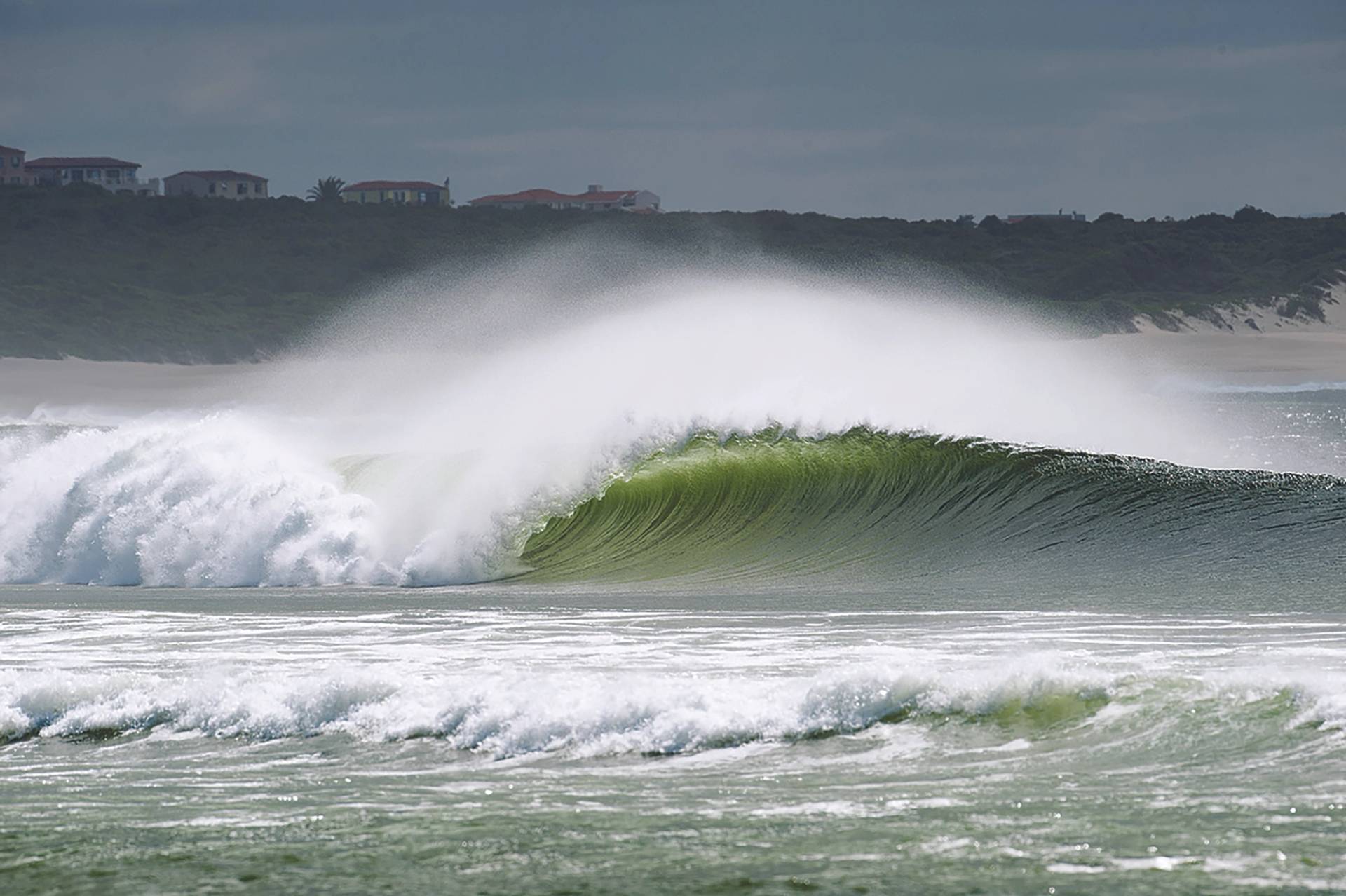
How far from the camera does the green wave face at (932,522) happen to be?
14.3 metres

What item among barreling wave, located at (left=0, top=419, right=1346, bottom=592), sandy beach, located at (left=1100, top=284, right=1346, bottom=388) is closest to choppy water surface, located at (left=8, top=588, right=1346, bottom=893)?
barreling wave, located at (left=0, top=419, right=1346, bottom=592)

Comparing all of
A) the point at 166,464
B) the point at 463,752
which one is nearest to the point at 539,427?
the point at 166,464

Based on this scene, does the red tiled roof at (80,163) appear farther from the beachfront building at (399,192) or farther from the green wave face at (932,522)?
the green wave face at (932,522)

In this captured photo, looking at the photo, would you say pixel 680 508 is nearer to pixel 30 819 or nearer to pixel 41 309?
pixel 30 819

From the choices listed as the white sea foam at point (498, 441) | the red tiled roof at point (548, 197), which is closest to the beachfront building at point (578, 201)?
the red tiled roof at point (548, 197)

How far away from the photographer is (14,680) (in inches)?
373

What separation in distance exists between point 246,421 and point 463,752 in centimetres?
1444

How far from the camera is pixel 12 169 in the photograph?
139 m

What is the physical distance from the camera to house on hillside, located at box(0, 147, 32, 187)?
138 meters

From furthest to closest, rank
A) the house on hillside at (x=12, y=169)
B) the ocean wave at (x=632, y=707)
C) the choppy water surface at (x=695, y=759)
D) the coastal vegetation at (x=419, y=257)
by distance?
the house on hillside at (x=12, y=169), the coastal vegetation at (x=419, y=257), the ocean wave at (x=632, y=707), the choppy water surface at (x=695, y=759)

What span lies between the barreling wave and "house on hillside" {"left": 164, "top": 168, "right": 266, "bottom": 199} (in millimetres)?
123598

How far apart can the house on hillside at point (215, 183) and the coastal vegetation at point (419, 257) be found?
14.6 meters

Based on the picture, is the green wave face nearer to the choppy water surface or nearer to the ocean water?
the ocean water

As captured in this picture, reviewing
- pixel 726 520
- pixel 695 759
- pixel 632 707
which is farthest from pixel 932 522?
pixel 695 759
